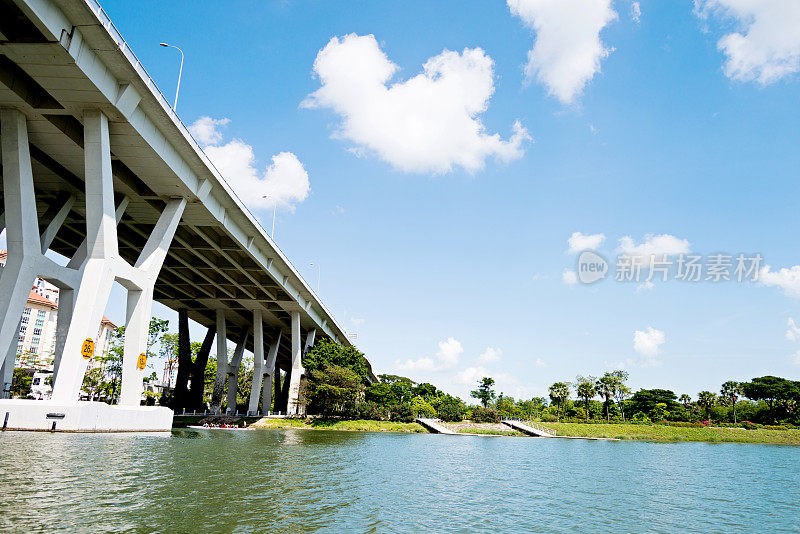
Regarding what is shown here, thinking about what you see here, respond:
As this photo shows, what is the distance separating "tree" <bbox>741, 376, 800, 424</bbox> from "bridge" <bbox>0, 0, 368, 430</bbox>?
100 metres

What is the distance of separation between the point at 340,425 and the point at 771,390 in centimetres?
8867

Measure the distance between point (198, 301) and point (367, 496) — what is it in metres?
55.3

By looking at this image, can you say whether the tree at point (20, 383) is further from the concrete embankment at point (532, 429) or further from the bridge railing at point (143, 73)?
the concrete embankment at point (532, 429)

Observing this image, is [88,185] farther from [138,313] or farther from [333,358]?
[333,358]

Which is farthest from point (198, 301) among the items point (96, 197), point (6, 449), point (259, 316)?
point (6, 449)

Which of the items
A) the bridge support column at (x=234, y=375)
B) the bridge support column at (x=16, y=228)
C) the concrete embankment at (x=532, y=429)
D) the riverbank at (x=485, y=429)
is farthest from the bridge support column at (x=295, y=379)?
the bridge support column at (x=16, y=228)

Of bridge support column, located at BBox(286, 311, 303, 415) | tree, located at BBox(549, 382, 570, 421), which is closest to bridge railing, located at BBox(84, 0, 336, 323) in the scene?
bridge support column, located at BBox(286, 311, 303, 415)

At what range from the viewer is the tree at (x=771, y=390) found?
295 ft

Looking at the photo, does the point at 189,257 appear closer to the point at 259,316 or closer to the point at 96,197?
the point at 259,316

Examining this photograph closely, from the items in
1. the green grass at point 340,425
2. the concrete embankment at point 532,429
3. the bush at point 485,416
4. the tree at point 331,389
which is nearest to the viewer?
the green grass at point 340,425

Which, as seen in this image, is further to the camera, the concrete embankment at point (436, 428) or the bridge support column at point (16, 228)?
the concrete embankment at point (436, 428)

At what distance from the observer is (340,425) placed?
2261 inches

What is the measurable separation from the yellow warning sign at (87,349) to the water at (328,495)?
3.94m

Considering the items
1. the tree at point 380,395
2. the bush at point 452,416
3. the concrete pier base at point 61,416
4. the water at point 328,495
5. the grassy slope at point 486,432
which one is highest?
the tree at point 380,395
